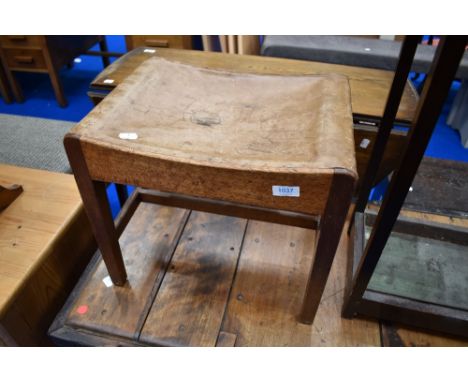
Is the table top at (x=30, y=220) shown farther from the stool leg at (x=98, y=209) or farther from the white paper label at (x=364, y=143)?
the white paper label at (x=364, y=143)

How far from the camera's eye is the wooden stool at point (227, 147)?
0.66 metres

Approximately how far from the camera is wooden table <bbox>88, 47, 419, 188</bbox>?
46.7 inches

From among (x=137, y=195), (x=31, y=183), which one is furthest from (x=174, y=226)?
(x=31, y=183)

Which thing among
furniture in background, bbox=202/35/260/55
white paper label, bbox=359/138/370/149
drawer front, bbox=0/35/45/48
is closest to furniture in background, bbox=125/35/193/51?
furniture in background, bbox=202/35/260/55

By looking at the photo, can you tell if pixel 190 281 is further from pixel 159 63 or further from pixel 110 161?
pixel 159 63

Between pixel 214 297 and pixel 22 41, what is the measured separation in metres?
2.24

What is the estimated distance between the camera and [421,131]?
580 mm

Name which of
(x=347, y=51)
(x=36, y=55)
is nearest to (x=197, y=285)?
(x=347, y=51)

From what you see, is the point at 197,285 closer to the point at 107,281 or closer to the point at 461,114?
the point at 107,281

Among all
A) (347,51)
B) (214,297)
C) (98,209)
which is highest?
(98,209)

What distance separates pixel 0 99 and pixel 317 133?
2739mm

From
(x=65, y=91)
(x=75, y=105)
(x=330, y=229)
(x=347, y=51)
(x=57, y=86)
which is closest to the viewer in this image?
(x=330, y=229)

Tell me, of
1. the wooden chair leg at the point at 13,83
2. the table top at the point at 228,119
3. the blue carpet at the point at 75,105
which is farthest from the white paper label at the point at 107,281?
the wooden chair leg at the point at 13,83

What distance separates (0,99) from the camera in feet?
8.70
